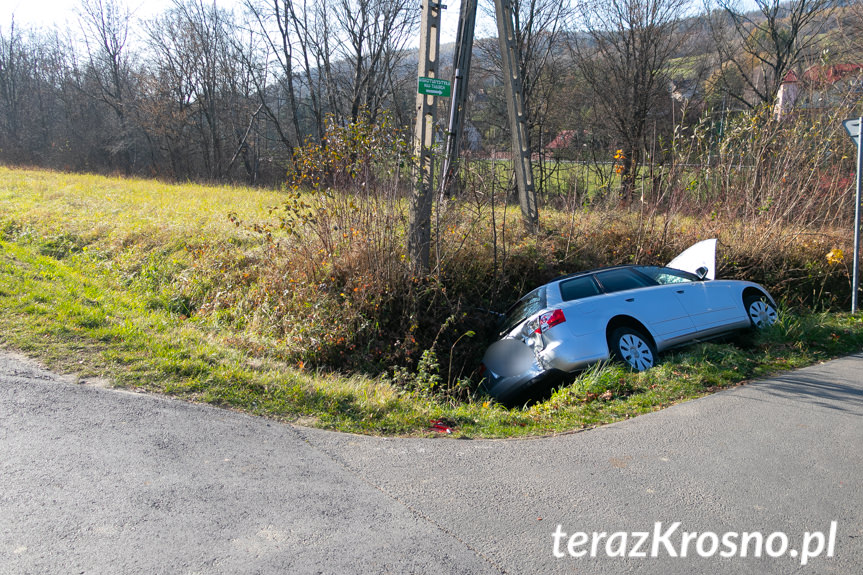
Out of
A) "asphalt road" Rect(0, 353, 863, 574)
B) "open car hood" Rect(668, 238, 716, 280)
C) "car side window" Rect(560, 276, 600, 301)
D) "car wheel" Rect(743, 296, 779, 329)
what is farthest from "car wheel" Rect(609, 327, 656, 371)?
"car wheel" Rect(743, 296, 779, 329)

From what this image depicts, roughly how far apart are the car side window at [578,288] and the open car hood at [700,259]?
6.93 ft

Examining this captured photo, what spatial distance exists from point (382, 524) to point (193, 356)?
12.3 ft

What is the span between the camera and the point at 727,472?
4094 millimetres

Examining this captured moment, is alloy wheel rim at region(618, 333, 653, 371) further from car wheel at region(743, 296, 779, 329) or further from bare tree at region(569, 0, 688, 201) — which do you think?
bare tree at region(569, 0, 688, 201)

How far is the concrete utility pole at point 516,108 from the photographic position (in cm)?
1013

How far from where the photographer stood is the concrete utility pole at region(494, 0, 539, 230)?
1013 cm

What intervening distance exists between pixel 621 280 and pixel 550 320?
1574 mm

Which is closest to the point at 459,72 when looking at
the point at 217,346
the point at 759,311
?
the point at 217,346

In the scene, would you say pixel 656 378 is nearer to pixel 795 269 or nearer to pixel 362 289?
pixel 362 289

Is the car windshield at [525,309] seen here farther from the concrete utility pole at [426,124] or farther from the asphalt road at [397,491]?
the asphalt road at [397,491]

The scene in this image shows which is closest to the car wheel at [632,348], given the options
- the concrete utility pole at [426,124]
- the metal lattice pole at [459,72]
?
the concrete utility pole at [426,124]

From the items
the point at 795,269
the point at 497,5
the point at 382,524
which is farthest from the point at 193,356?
the point at 795,269

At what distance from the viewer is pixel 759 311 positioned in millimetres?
8453

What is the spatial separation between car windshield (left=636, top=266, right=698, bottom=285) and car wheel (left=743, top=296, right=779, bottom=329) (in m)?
0.97
